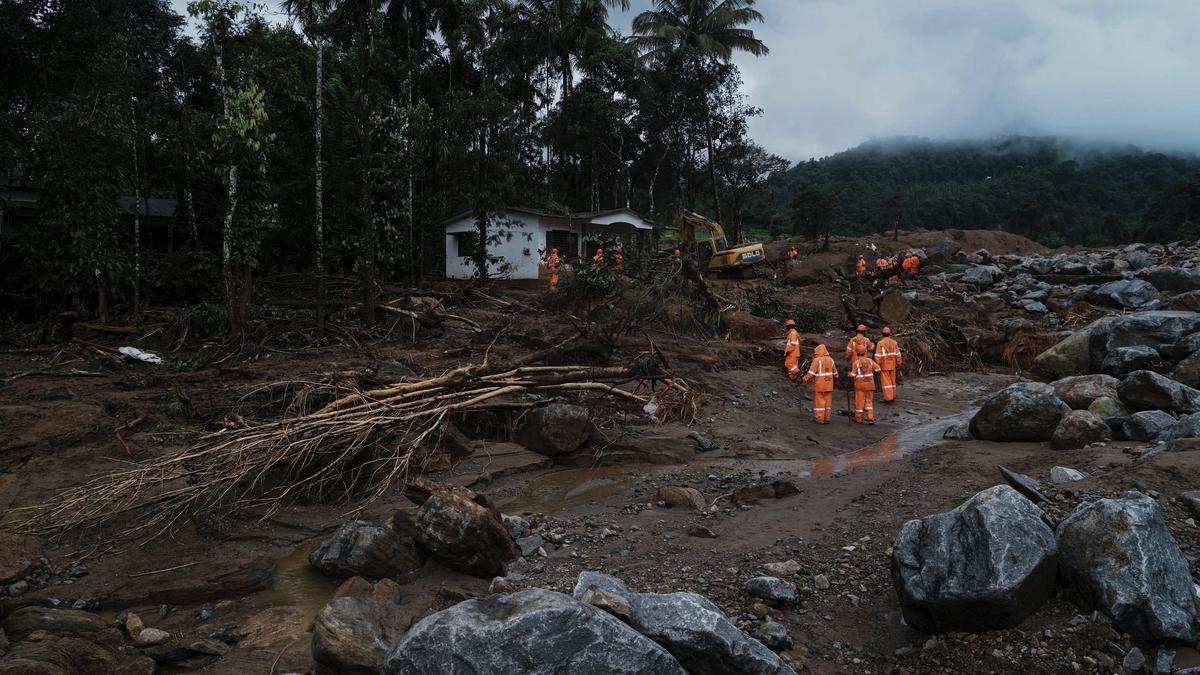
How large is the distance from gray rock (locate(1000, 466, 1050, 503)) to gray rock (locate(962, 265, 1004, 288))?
21770 millimetres

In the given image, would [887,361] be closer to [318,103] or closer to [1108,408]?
[1108,408]

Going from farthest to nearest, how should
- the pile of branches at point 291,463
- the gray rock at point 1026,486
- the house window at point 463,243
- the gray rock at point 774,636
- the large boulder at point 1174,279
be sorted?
the house window at point 463,243, the large boulder at point 1174,279, the pile of branches at point 291,463, the gray rock at point 1026,486, the gray rock at point 774,636

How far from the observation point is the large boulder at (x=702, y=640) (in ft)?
10.0

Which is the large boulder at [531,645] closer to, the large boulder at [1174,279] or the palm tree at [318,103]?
the palm tree at [318,103]

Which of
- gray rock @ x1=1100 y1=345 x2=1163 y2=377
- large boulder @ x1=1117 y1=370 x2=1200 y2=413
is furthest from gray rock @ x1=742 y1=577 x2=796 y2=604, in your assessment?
gray rock @ x1=1100 y1=345 x2=1163 y2=377

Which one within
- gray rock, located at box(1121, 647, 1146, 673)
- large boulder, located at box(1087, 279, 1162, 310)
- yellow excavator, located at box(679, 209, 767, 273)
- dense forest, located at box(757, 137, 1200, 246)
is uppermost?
dense forest, located at box(757, 137, 1200, 246)

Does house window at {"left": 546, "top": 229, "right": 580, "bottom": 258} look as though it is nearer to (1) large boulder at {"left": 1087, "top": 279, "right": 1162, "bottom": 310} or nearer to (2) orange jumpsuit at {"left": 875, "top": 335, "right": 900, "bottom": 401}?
(2) orange jumpsuit at {"left": 875, "top": 335, "right": 900, "bottom": 401}

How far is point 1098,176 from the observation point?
67562mm

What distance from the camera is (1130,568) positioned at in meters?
3.39

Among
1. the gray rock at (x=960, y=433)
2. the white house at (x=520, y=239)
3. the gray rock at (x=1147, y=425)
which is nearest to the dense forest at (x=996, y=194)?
the white house at (x=520, y=239)

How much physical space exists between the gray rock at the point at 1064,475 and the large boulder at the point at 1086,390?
130 inches

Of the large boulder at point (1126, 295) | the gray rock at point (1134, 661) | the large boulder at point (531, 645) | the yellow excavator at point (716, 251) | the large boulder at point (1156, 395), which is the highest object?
the yellow excavator at point (716, 251)

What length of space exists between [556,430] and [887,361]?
6104 mm

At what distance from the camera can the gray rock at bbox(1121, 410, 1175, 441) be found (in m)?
6.77
